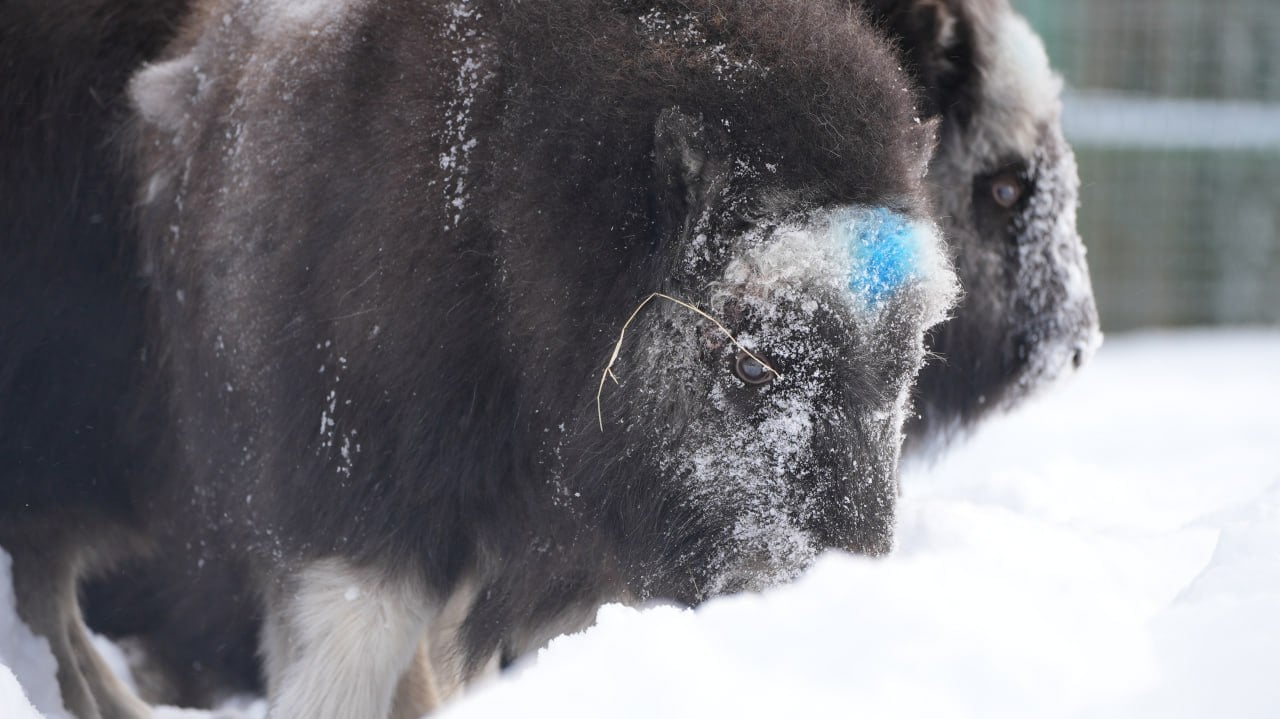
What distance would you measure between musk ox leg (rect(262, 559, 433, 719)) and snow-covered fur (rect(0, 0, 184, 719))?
0.69 m

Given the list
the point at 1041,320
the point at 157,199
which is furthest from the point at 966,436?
the point at 157,199

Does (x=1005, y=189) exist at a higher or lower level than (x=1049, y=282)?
higher

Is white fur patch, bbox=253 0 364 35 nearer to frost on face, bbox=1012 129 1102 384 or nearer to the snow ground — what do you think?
the snow ground

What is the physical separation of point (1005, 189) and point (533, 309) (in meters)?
1.55

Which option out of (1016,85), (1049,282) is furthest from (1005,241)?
(1016,85)

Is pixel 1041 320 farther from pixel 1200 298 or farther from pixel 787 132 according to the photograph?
pixel 1200 298

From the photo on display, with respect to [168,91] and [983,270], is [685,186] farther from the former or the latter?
[983,270]

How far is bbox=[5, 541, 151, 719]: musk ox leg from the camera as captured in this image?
2955 mm

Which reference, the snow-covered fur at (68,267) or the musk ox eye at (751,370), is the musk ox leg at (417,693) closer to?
the snow-covered fur at (68,267)

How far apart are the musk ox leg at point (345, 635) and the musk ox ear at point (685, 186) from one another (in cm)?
75

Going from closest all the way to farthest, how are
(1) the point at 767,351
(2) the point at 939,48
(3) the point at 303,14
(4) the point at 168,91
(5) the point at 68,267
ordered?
1. (1) the point at 767,351
2. (3) the point at 303,14
3. (4) the point at 168,91
4. (5) the point at 68,267
5. (2) the point at 939,48

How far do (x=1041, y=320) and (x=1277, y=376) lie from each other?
3.60 metres

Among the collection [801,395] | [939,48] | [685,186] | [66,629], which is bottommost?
[66,629]

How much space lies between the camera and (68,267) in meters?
2.75
